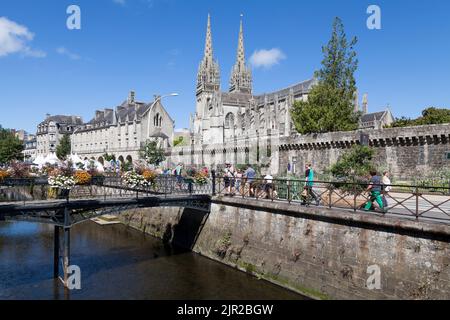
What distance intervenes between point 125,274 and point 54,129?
96165mm

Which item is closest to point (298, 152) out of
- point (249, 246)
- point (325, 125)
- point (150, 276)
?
point (325, 125)

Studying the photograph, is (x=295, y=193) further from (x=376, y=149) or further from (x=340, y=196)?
(x=376, y=149)

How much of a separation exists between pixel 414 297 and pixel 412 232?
1802mm

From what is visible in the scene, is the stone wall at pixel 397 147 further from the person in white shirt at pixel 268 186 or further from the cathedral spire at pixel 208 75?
the cathedral spire at pixel 208 75

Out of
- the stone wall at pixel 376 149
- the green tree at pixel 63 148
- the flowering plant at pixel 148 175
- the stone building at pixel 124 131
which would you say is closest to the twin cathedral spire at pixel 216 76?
the stone building at pixel 124 131

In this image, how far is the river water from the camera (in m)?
13.7

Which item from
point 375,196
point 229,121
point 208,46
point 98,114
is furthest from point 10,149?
point 375,196

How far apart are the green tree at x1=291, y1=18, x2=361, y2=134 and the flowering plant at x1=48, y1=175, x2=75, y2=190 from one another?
25869mm

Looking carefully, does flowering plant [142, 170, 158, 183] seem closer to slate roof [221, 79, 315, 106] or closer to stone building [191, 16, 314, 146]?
stone building [191, 16, 314, 146]

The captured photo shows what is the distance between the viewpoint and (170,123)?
7594 centimetres

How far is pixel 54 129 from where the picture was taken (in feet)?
333

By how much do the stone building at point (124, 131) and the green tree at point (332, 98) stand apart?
3447 centimetres

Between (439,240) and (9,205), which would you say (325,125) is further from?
(9,205)
